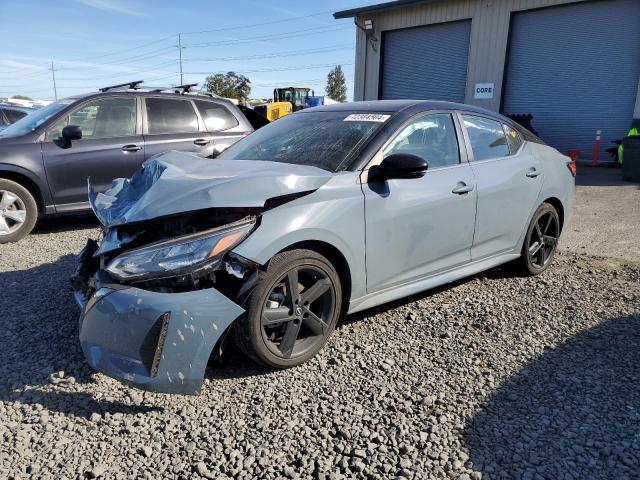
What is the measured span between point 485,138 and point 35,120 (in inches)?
210

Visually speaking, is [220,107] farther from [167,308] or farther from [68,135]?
[167,308]

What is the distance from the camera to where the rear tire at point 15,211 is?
5.76m

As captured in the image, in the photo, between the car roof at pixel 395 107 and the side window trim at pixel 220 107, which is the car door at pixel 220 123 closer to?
the side window trim at pixel 220 107

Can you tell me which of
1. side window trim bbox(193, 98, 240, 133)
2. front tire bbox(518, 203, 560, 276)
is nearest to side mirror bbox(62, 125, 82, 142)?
side window trim bbox(193, 98, 240, 133)

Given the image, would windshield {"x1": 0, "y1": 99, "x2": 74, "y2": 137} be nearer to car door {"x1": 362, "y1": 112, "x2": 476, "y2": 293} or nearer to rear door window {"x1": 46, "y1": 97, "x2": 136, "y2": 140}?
rear door window {"x1": 46, "y1": 97, "x2": 136, "y2": 140}

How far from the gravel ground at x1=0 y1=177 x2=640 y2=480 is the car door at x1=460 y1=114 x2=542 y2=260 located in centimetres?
66

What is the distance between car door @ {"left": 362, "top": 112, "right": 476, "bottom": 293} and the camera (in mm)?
3240

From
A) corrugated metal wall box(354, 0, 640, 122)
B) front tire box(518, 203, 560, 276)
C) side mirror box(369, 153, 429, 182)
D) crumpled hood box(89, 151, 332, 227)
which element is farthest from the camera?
corrugated metal wall box(354, 0, 640, 122)

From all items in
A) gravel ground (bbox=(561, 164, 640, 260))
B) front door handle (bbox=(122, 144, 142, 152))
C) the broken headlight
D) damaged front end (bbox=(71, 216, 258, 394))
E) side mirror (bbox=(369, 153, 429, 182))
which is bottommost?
gravel ground (bbox=(561, 164, 640, 260))

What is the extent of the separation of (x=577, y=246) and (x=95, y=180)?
231 inches

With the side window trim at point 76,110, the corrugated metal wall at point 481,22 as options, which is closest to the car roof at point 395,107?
the side window trim at point 76,110

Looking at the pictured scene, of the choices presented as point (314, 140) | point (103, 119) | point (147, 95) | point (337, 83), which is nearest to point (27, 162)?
point (103, 119)

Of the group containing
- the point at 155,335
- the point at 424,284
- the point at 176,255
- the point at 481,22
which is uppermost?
the point at 481,22

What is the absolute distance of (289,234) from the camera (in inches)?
109
